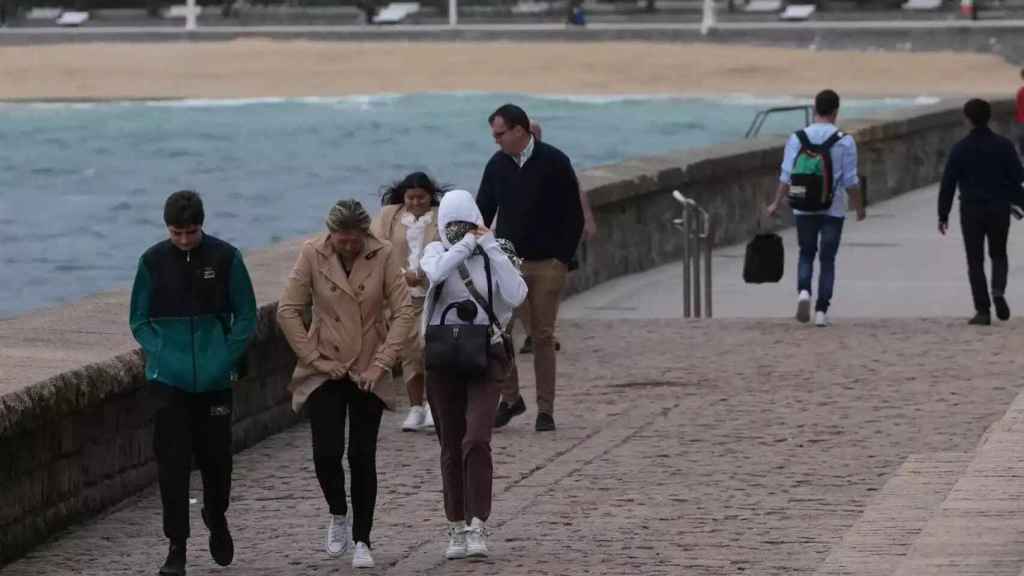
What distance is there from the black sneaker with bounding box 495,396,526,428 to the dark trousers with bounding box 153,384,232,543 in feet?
10.8

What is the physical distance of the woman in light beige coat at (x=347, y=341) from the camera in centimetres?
893

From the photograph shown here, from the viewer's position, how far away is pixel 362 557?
8867 mm

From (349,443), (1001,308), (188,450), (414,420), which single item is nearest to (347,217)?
(349,443)

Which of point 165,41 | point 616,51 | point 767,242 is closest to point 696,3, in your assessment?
point 616,51

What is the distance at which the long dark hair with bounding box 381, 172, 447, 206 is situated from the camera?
11.2 meters

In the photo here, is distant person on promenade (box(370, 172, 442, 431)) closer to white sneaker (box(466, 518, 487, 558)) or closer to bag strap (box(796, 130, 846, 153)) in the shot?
white sneaker (box(466, 518, 487, 558))

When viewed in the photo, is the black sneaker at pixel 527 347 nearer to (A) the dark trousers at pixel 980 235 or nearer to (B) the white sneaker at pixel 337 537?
(A) the dark trousers at pixel 980 235

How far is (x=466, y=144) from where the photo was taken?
61938 millimetres

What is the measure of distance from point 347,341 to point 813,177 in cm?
752

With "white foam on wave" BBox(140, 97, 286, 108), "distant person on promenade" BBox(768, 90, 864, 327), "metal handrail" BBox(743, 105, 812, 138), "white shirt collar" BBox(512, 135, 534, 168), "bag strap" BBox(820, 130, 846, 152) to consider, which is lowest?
"white foam on wave" BBox(140, 97, 286, 108)

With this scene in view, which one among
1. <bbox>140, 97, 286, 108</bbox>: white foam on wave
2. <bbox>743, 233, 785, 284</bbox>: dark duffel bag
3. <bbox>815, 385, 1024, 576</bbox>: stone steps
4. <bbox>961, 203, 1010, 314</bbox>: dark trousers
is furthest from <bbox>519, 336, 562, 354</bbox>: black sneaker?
<bbox>140, 97, 286, 108</bbox>: white foam on wave

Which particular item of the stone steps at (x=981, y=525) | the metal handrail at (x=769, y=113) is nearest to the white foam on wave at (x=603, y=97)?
the metal handrail at (x=769, y=113)

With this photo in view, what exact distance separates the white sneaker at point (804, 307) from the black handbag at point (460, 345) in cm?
780

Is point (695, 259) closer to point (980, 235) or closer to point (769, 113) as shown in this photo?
point (980, 235)
